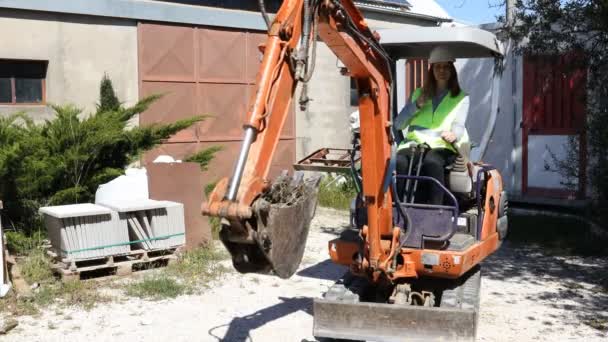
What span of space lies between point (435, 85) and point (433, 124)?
0.40 metres

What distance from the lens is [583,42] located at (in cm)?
855

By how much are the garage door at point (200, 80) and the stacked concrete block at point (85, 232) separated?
385 cm

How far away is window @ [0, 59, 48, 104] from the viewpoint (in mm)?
10398

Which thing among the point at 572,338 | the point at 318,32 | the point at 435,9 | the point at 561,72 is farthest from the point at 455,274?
the point at 435,9

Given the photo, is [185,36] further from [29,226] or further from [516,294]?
[516,294]

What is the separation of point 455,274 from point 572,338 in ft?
4.34

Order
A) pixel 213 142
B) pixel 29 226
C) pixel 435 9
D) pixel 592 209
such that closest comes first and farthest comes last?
1. pixel 29 226
2. pixel 592 209
3. pixel 213 142
4. pixel 435 9

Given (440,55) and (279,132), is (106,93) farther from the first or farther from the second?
(279,132)

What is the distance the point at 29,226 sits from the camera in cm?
866

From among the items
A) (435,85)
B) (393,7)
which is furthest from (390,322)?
(393,7)

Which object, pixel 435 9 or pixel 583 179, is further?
pixel 435 9

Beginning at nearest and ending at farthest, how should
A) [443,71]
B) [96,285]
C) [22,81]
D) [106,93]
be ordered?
1. [443,71]
2. [96,285]
3. [22,81]
4. [106,93]

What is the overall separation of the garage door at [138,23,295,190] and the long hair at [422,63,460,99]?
18.3 ft

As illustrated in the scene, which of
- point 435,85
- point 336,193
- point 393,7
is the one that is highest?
point 393,7
